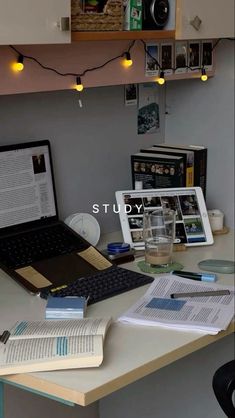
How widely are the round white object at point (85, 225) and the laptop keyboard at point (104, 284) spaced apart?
0.84 feet

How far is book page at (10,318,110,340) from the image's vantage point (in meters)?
1.68

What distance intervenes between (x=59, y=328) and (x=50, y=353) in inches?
5.3

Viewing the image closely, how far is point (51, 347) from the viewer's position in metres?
1.61

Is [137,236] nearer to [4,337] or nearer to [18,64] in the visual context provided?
[18,64]

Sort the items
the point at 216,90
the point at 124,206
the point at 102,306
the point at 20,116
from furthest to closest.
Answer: the point at 216,90 → the point at 124,206 → the point at 20,116 → the point at 102,306

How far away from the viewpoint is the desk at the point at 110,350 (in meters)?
1.53

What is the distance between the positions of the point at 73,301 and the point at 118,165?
35.5 inches

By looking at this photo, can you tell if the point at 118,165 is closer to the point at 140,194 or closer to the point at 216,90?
the point at 140,194

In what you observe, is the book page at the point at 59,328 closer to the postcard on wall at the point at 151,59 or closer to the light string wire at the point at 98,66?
the light string wire at the point at 98,66

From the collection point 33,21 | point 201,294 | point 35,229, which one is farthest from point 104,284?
point 33,21

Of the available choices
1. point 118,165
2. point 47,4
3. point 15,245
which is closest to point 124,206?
point 118,165

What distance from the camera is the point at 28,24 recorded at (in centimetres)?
183

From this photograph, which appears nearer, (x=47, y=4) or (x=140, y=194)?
(x=47, y=4)

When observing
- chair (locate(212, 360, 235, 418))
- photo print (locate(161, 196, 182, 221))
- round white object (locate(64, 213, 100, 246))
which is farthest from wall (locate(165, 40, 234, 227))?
chair (locate(212, 360, 235, 418))
